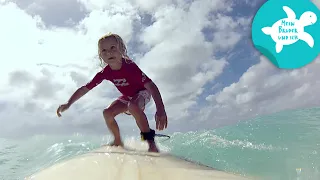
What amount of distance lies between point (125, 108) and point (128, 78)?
51cm

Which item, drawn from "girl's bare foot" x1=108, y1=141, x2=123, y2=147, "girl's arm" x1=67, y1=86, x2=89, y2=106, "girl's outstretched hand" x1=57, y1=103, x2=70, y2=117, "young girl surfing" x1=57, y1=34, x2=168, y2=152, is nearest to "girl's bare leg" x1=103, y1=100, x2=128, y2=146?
"young girl surfing" x1=57, y1=34, x2=168, y2=152

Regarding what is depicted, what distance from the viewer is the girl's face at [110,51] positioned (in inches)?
156

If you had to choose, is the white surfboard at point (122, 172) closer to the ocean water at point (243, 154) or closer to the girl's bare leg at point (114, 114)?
the ocean water at point (243, 154)

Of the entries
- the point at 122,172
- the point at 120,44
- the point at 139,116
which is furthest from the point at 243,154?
the point at 122,172

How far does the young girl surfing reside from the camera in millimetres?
3859

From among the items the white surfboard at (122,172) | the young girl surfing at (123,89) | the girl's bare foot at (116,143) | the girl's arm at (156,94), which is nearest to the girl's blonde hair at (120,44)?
the young girl surfing at (123,89)

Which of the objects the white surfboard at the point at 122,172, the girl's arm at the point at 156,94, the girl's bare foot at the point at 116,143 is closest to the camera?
the white surfboard at the point at 122,172

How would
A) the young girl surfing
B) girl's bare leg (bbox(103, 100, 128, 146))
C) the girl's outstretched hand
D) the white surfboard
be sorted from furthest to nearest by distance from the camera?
girl's bare leg (bbox(103, 100, 128, 146))
the girl's outstretched hand
the young girl surfing
the white surfboard

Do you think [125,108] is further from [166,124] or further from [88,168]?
[88,168]

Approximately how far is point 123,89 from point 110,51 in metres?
0.67

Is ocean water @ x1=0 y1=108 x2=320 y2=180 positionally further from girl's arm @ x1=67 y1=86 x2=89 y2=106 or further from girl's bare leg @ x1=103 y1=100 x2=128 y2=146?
girl's arm @ x1=67 y1=86 x2=89 y2=106

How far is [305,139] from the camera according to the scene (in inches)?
258

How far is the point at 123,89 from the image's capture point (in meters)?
4.43

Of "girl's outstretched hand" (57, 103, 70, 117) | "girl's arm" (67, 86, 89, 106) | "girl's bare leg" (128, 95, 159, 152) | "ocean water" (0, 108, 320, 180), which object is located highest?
"girl's arm" (67, 86, 89, 106)
